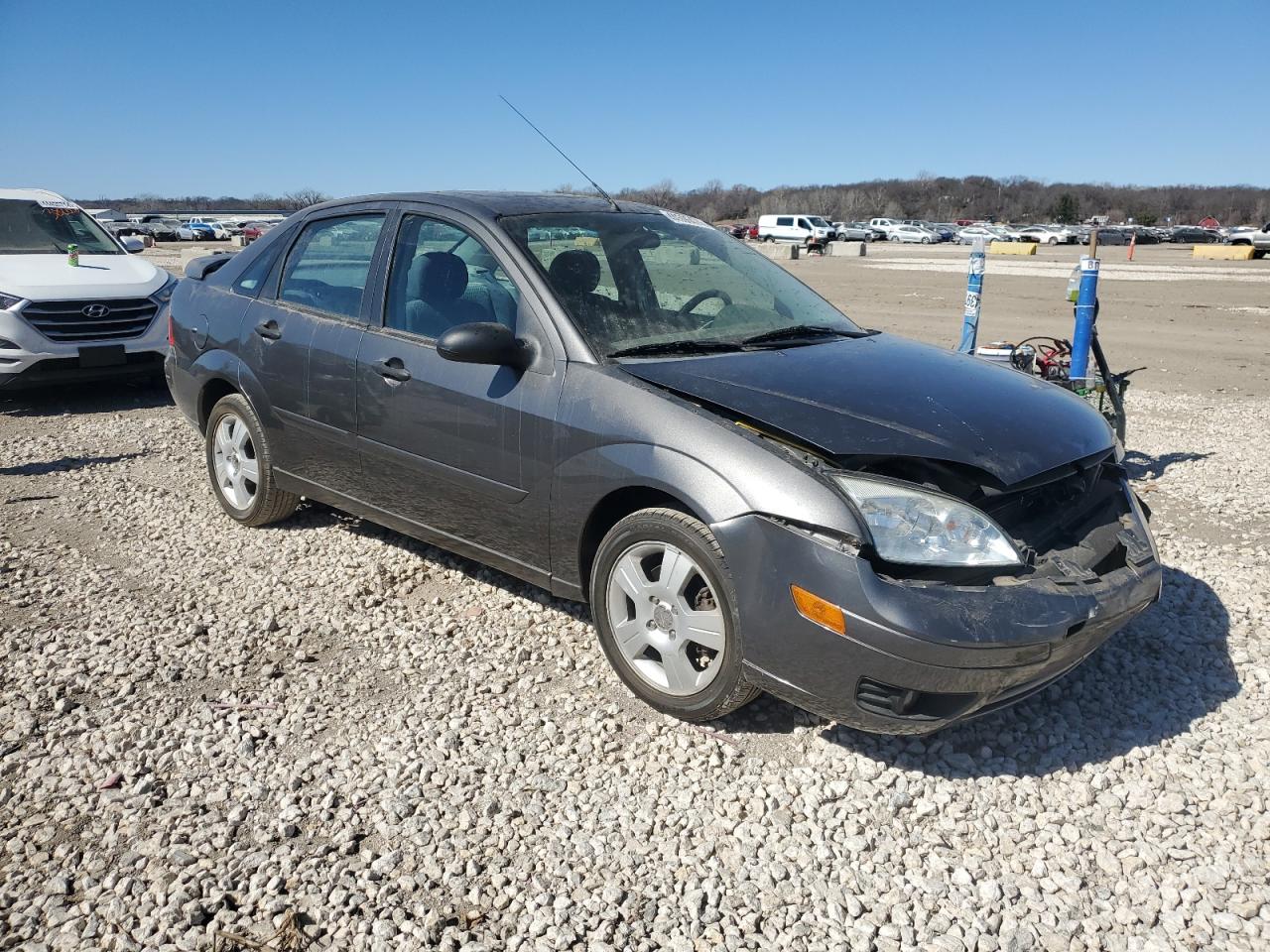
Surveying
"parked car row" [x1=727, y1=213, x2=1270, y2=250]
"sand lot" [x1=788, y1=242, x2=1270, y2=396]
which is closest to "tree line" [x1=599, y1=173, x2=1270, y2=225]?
"parked car row" [x1=727, y1=213, x2=1270, y2=250]

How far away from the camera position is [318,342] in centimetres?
470

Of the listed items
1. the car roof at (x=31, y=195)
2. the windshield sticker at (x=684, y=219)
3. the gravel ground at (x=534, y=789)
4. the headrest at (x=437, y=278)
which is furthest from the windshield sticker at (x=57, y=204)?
the windshield sticker at (x=684, y=219)

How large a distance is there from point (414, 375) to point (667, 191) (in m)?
85.1

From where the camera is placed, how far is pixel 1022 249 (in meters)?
47.0

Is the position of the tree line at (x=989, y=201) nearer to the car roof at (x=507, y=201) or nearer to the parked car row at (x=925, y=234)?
the parked car row at (x=925, y=234)

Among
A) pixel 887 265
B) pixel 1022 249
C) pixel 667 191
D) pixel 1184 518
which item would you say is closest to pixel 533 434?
Answer: pixel 1184 518

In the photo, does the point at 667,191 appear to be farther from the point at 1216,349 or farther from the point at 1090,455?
the point at 1090,455

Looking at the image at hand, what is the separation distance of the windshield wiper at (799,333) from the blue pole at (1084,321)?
2.58m

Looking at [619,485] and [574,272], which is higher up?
[574,272]

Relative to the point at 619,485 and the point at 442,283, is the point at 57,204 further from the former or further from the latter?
the point at 619,485

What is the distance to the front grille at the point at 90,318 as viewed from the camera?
27.8 feet

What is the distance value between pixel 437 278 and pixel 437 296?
3.6 inches

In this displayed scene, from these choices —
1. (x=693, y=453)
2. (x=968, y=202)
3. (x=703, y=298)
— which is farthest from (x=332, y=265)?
(x=968, y=202)

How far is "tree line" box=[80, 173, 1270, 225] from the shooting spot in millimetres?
116688
